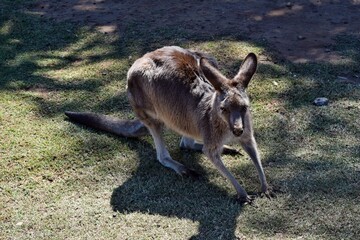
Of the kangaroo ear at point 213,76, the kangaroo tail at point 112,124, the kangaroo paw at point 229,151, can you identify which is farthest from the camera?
the kangaroo tail at point 112,124

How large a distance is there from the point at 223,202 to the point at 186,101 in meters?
0.84

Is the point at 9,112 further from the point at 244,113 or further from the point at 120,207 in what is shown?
the point at 244,113

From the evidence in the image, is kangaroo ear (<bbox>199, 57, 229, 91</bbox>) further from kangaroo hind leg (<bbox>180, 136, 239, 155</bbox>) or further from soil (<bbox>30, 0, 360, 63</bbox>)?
soil (<bbox>30, 0, 360, 63</bbox>)

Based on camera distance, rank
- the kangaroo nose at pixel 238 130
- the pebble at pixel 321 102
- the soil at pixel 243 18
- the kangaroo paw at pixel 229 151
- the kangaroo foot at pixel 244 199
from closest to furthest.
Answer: the kangaroo nose at pixel 238 130 → the kangaroo foot at pixel 244 199 → the kangaroo paw at pixel 229 151 → the pebble at pixel 321 102 → the soil at pixel 243 18

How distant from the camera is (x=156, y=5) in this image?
8.01 meters

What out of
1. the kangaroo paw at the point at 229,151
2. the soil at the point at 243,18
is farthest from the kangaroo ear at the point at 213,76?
the soil at the point at 243,18

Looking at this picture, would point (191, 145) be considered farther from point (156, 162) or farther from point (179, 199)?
point (179, 199)

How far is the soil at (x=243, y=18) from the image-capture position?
22.0ft

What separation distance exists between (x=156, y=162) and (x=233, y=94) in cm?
114

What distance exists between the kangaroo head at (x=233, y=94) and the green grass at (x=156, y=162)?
655mm

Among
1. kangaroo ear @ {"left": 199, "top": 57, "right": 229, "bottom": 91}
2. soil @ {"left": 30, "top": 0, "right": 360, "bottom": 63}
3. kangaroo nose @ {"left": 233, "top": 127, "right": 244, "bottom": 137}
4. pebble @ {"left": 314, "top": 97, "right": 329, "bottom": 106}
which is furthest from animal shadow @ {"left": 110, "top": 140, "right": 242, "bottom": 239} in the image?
soil @ {"left": 30, "top": 0, "right": 360, "bottom": 63}

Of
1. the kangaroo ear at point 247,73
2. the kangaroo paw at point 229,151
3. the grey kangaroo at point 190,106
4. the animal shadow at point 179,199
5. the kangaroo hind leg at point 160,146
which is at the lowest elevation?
the animal shadow at point 179,199

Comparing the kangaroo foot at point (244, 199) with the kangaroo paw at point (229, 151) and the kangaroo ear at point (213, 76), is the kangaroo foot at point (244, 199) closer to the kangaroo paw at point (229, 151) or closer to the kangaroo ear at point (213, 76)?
the kangaroo paw at point (229, 151)

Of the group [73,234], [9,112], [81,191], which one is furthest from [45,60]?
[73,234]
